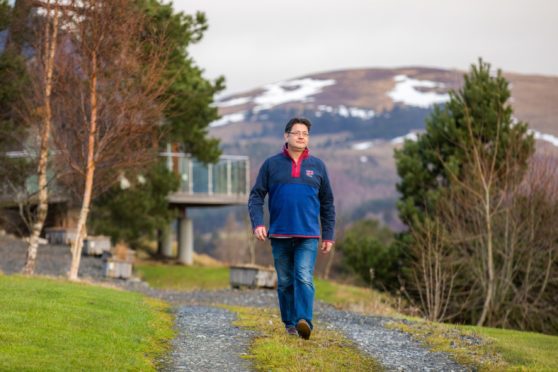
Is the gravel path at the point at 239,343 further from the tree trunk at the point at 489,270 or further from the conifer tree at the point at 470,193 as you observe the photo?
the tree trunk at the point at 489,270

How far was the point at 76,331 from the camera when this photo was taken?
37.2 feet

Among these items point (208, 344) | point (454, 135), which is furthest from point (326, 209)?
point (454, 135)

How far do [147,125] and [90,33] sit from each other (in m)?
2.47

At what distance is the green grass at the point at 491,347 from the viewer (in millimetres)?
10766

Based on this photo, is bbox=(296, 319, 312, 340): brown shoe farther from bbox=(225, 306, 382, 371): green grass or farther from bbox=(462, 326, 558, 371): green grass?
bbox=(462, 326, 558, 371): green grass

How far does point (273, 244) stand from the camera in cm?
1130

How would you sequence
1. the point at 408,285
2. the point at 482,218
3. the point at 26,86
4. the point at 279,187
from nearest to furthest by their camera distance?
the point at 279,187, the point at 26,86, the point at 482,218, the point at 408,285

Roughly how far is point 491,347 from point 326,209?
2.89m

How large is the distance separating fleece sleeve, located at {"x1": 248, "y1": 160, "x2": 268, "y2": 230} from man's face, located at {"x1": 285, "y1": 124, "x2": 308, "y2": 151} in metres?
0.38

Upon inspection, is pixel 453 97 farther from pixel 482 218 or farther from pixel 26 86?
pixel 26 86

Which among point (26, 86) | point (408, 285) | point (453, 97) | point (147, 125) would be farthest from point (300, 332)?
point (453, 97)

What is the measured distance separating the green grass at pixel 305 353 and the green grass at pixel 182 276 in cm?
2219

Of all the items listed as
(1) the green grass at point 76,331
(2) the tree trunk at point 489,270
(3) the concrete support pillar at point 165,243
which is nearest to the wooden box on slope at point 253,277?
(2) the tree trunk at point 489,270

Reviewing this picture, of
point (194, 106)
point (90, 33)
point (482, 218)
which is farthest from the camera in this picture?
point (194, 106)
